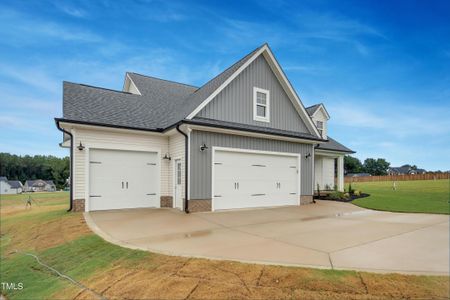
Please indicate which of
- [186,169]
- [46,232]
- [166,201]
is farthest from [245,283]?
[166,201]

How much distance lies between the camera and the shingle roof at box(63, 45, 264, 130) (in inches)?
405

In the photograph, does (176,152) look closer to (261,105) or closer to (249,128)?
(249,128)

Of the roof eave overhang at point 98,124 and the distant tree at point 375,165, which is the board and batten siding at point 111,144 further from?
the distant tree at point 375,165

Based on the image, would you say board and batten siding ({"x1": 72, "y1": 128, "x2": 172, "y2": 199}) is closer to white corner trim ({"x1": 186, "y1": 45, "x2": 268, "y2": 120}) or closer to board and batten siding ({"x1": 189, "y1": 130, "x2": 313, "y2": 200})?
board and batten siding ({"x1": 189, "y1": 130, "x2": 313, "y2": 200})

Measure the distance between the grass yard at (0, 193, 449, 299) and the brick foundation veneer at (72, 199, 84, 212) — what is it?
3828 millimetres

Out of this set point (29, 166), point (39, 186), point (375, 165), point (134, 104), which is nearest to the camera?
point (134, 104)

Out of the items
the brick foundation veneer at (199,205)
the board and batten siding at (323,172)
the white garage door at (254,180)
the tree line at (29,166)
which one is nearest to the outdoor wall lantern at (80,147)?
the brick foundation veneer at (199,205)

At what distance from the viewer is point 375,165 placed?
8875cm

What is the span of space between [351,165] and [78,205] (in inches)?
3354

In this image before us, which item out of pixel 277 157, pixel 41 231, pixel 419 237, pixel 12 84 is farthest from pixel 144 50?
pixel 419 237

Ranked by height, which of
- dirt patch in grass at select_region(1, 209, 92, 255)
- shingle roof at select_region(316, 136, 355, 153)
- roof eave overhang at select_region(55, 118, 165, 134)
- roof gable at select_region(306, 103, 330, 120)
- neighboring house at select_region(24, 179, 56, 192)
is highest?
roof gable at select_region(306, 103, 330, 120)

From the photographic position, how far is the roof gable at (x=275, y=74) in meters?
10.3

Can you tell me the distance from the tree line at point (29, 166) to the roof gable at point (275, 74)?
87.6 m

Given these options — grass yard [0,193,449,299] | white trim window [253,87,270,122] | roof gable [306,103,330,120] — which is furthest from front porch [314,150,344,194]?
grass yard [0,193,449,299]
